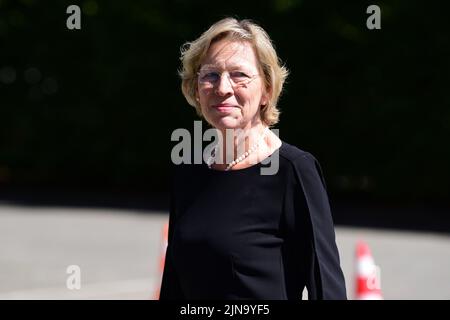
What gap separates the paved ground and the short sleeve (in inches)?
234

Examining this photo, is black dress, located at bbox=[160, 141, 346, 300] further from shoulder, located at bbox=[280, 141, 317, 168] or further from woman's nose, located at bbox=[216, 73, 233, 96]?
woman's nose, located at bbox=[216, 73, 233, 96]

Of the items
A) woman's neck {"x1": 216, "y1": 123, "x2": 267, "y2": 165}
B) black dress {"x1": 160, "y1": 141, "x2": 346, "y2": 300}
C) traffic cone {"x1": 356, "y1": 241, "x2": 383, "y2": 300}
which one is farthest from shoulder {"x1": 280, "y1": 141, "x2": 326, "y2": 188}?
traffic cone {"x1": 356, "y1": 241, "x2": 383, "y2": 300}

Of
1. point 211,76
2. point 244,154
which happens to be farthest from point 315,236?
point 211,76

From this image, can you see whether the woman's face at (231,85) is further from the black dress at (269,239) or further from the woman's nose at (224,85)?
the black dress at (269,239)

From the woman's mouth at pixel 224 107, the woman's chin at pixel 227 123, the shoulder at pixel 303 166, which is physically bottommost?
the shoulder at pixel 303 166

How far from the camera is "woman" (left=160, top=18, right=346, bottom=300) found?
2.72 meters

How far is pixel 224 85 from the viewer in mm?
2807

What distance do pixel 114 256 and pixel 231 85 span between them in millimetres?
8543

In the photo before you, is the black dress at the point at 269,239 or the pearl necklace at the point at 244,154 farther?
the pearl necklace at the point at 244,154

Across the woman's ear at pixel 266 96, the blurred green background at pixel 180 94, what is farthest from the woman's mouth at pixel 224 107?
the blurred green background at pixel 180 94

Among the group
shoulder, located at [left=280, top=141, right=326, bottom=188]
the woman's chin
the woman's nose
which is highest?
the woman's nose

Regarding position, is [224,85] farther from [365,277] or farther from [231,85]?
[365,277]

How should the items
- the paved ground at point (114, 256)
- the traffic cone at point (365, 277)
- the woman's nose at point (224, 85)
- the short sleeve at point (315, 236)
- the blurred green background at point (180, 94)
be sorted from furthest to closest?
1. the blurred green background at point (180, 94)
2. the paved ground at point (114, 256)
3. the traffic cone at point (365, 277)
4. the woman's nose at point (224, 85)
5. the short sleeve at point (315, 236)

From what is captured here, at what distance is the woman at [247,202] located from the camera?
107 inches
